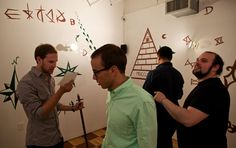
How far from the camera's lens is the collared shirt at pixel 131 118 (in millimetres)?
979

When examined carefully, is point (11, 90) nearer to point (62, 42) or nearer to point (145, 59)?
point (62, 42)

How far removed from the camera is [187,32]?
9.85 ft

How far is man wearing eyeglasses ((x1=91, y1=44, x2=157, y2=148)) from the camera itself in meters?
0.98

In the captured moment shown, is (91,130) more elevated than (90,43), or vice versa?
(90,43)

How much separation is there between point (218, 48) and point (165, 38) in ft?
2.99

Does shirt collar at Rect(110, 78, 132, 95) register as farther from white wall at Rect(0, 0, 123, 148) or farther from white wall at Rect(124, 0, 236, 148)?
white wall at Rect(0, 0, 123, 148)

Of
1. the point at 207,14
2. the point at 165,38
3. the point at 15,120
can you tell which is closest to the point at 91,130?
the point at 15,120

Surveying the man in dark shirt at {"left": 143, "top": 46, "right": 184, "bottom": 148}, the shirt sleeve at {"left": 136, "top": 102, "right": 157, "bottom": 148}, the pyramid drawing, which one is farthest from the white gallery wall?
the shirt sleeve at {"left": 136, "top": 102, "right": 157, "bottom": 148}

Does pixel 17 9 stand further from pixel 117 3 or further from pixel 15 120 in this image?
pixel 117 3

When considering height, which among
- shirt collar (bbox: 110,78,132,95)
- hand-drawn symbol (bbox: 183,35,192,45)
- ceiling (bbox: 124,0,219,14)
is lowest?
shirt collar (bbox: 110,78,132,95)

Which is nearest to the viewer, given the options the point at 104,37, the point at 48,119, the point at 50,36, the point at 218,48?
the point at 48,119

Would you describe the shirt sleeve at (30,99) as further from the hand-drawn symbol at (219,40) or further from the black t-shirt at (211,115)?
the hand-drawn symbol at (219,40)

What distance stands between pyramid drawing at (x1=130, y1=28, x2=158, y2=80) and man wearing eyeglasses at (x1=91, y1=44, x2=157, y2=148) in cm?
255

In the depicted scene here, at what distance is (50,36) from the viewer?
3.02 meters
